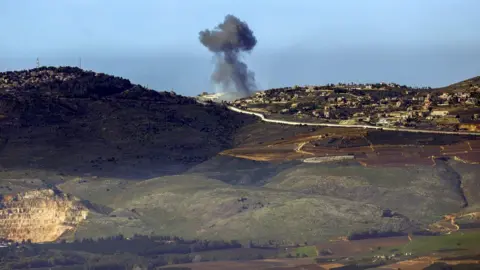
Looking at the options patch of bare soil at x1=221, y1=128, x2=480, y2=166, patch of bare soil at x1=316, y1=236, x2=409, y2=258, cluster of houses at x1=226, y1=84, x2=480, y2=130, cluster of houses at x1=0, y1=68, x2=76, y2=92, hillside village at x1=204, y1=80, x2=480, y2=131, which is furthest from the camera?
cluster of houses at x1=0, y1=68, x2=76, y2=92

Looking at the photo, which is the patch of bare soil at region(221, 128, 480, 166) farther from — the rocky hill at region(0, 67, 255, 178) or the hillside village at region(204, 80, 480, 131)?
the hillside village at region(204, 80, 480, 131)

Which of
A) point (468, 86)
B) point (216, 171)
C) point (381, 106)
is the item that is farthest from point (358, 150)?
point (468, 86)

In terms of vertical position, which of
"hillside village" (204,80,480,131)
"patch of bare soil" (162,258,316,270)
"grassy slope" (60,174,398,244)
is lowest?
"patch of bare soil" (162,258,316,270)

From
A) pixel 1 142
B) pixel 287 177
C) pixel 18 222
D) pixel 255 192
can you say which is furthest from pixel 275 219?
pixel 1 142

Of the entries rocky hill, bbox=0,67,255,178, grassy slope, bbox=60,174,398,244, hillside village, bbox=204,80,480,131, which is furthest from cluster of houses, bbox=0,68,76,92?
grassy slope, bbox=60,174,398,244

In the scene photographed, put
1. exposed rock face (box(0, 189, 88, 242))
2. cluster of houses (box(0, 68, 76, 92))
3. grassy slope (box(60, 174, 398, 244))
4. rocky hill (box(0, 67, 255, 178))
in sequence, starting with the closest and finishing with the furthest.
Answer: grassy slope (box(60, 174, 398, 244)), exposed rock face (box(0, 189, 88, 242)), rocky hill (box(0, 67, 255, 178)), cluster of houses (box(0, 68, 76, 92))

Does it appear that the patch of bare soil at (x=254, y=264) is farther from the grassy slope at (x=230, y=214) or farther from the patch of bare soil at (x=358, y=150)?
the patch of bare soil at (x=358, y=150)

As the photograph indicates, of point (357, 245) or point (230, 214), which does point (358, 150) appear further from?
point (357, 245)
